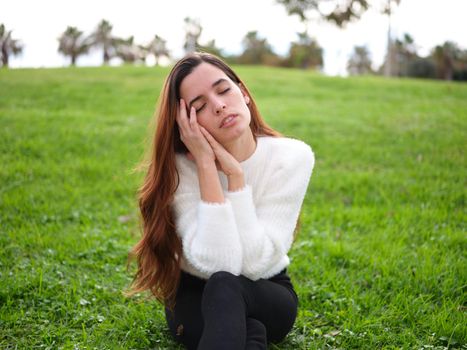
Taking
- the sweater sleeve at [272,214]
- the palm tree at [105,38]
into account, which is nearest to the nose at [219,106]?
the sweater sleeve at [272,214]

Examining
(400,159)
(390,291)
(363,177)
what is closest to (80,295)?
(390,291)

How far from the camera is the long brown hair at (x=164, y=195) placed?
2785 millimetres

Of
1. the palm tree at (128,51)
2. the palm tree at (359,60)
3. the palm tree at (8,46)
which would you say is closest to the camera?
the palm tree at (8,46)

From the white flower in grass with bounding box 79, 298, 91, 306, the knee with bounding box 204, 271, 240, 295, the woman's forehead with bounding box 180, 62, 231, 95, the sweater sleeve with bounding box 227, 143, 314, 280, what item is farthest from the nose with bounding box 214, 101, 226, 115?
the white flower in grass with bounding box 79, 298, 91, 306

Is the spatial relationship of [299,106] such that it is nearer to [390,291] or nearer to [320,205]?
[320,205]

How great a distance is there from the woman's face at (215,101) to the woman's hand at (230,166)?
82 millimetres

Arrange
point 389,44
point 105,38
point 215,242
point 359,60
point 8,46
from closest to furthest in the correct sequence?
1. point 215,242
2. point 8,46
3. point 389,44
4. point 105,38
5. point 359,60

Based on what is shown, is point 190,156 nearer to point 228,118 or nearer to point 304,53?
point 228,118

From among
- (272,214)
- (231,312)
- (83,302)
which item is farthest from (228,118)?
(83,302)

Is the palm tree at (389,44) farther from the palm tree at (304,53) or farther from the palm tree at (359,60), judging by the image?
the palm tree at (359,60)

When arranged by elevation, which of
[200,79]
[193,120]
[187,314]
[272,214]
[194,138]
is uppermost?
[200,79]

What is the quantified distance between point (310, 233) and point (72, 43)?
44.9m

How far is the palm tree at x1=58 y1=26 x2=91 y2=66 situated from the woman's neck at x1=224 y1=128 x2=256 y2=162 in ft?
138

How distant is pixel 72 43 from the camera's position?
44.6 meters
